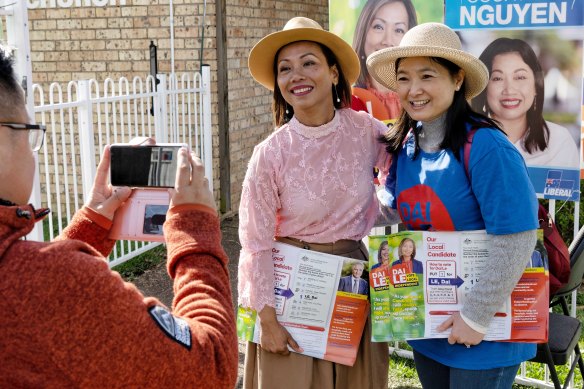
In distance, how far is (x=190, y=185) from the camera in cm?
147

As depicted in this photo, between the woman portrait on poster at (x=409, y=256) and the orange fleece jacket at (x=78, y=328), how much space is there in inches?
47.6

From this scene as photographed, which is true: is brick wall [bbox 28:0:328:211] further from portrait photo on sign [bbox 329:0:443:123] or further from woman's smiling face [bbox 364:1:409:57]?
woman's smiling face [bbox 364:1:409:57]

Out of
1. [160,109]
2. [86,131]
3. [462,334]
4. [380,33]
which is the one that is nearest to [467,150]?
[462,334]

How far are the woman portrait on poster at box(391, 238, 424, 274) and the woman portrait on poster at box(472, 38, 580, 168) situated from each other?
1429mm

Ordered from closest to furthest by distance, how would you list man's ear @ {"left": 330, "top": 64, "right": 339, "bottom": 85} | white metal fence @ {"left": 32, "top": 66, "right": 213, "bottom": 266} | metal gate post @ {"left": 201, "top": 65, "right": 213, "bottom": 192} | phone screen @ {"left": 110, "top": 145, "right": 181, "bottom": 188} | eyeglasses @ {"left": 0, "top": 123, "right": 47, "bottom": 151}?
eyeglasses @ {"left": 0, "top": 123, "right": 47, "bottom": 151} < phone screen @ {"left": 110, "top": 145, "right": 181, "bottom": 188} < man's ear @ {"left": 330, "top": 64, "right": 339, "bottom": 85} < white metal fence @ {"left": 32, "top": 66, "right": 213, "bottom": 266} < metal gate post @ {"left": 201, "top": 65, "right": 213, "bottom": 192}

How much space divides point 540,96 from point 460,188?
1420 mm

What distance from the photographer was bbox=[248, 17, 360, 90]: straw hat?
267cm

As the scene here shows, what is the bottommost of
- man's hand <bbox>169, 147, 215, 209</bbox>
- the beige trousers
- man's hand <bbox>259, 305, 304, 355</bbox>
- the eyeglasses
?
the beige trousers

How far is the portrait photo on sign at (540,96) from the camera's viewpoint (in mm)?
3312

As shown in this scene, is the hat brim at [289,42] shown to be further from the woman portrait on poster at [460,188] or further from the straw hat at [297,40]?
the woman portrait on poster at [460,188]

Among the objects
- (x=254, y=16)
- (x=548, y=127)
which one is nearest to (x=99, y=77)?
(x=254, y=16)

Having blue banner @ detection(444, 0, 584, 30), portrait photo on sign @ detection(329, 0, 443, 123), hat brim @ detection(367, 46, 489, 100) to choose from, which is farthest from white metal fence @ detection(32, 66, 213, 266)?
hat brim @ detection(367, 46, 489, 100)

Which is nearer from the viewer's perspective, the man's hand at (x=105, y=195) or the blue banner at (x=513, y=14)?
the man's hand at (x=105, y=195)

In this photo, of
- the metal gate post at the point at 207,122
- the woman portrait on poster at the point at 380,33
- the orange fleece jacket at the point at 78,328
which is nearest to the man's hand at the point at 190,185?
the orange fleece jacket at the point at 78,328
